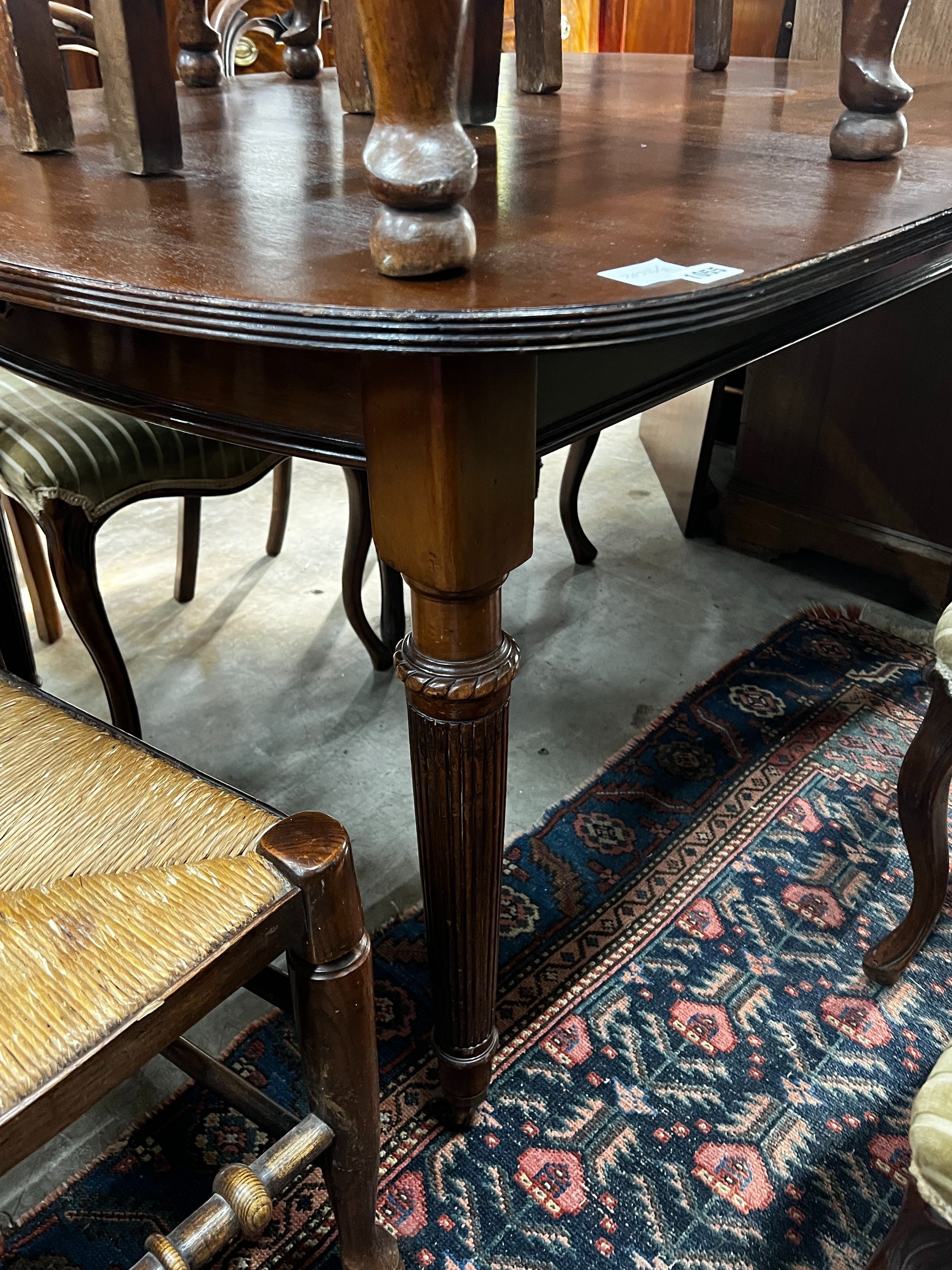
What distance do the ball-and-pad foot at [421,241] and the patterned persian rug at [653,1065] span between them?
2.75 ft

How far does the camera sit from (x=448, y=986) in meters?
0.91

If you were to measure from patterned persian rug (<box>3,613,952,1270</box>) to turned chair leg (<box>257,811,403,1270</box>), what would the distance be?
207mm

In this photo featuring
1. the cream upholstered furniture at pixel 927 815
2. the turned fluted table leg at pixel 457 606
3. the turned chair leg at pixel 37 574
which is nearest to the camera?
the turned fluted table leg at pixel 457 606

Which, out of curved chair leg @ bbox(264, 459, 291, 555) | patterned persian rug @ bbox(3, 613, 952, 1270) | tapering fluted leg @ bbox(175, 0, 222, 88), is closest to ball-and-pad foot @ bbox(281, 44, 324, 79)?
tapering fluted leg @ bbox(175, 0, 222, 88)

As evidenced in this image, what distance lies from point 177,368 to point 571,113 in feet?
2.68

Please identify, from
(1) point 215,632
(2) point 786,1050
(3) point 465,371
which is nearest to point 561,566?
(1) point 215,632

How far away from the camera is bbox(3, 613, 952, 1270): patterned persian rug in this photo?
3.01 ft

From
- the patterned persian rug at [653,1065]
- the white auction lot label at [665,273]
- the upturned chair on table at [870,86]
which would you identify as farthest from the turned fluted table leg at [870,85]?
the patterned persian rug at [653,1065]

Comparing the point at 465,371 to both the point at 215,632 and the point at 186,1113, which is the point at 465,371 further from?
the point at 215,632

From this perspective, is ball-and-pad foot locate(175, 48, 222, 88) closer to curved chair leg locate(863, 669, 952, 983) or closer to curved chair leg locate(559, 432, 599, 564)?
curved chair leg locate(559, 432, 599, 564)

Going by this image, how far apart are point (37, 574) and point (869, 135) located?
1510 mm

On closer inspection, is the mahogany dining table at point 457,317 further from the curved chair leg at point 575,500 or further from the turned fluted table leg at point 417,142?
the curved chair leg at point 575,500

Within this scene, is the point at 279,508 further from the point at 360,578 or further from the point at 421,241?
the point at 421,241

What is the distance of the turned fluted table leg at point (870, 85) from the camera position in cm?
83
